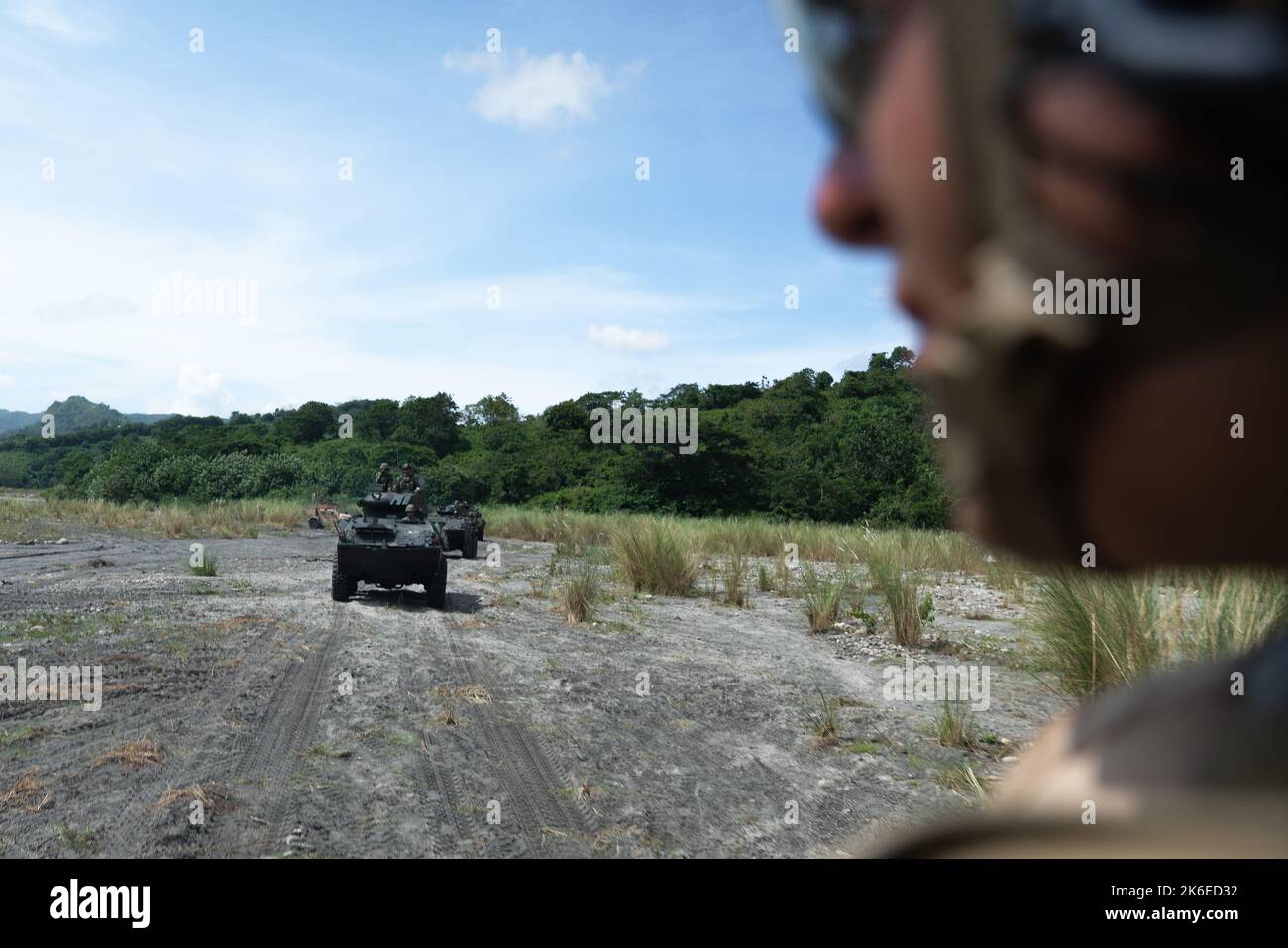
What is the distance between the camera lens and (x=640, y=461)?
36125 millimetres

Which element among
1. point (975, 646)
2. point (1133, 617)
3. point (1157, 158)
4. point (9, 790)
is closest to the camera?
point (1157, 158)

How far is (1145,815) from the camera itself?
0.49 metres

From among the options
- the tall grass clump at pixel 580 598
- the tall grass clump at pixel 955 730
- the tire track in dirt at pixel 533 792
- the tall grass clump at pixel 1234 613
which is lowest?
the tire track in dirt at pixel 533 792

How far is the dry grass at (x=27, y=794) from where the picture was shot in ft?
14.2

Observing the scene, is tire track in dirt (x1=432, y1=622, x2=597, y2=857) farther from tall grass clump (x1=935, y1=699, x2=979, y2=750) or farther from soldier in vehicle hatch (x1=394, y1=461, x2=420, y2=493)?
soldier in vehicle hatch (x1=394, y1=461, x2=420, y2=493)

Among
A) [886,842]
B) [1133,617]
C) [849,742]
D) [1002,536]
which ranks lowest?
[849,742]

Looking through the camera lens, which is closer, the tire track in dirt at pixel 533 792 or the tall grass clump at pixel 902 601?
the tire track in dirt at pixel 533 792

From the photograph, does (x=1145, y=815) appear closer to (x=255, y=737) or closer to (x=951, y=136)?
(x=951, y=136)

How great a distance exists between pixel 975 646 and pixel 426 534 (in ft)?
22.2

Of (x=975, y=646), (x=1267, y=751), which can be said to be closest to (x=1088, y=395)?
(x=1267, y=751)

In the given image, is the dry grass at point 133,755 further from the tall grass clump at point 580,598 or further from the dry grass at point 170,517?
the dry grass at point 170,517

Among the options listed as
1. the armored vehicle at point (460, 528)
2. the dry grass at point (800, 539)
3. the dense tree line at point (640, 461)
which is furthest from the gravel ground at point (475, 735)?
the dense tree line at point (640, 461)

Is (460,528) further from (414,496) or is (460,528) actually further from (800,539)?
(800,539)

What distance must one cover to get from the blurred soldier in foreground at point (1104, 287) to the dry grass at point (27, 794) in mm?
5165
